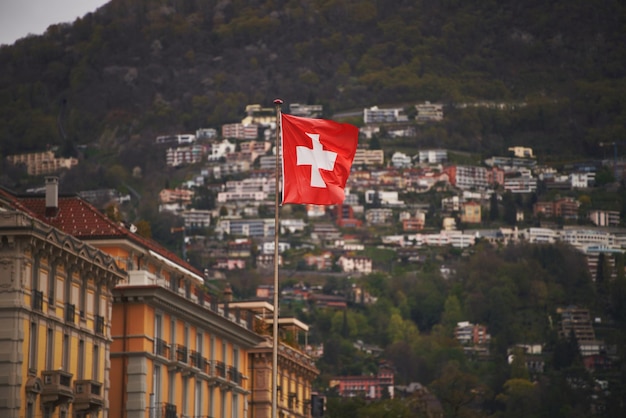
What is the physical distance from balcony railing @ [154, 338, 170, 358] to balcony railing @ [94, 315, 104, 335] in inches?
290

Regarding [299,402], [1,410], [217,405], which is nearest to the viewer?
[1,410]

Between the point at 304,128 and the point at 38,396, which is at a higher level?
the point at 304,128

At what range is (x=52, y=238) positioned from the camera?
7044 cm

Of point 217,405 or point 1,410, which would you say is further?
point 217,405

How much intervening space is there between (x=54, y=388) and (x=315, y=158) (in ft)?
52.9

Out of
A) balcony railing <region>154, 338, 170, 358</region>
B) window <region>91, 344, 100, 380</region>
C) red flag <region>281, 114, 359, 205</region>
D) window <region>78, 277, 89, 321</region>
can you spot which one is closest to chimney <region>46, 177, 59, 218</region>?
balcony railing <region>154, 338, 170, 358</region>

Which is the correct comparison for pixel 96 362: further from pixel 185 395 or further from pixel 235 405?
pixel 235 405

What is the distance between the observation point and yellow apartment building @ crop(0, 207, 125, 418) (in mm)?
67312

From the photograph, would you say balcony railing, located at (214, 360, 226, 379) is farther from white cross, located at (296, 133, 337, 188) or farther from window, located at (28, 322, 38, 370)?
white cross, located at (296, 133, 337, 188)

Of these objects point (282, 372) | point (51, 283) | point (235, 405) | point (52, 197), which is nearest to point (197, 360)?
point (235, 405)

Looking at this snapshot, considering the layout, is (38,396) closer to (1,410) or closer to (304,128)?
(1,410)

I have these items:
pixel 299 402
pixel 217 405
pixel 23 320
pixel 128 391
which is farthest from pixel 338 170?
pixel 299 402

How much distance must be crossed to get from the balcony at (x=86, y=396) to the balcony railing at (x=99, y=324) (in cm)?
248

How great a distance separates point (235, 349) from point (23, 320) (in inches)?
1352
